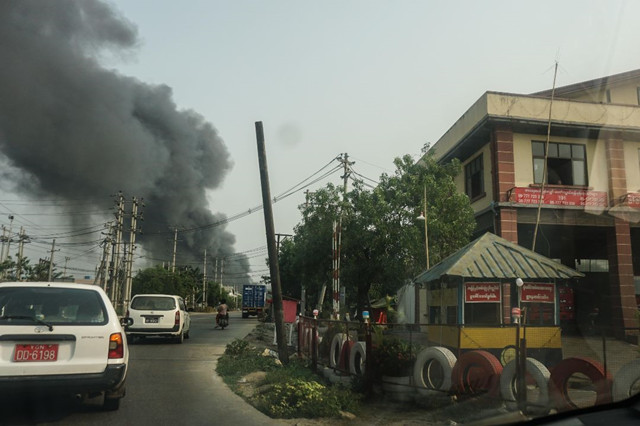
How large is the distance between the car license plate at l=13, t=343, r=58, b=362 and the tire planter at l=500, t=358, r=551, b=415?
524 centimetres

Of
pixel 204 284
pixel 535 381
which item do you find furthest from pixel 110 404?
pixel 204 284

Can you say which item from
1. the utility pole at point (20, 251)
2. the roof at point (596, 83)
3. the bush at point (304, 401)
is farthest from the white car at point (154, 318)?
the utility pole at point (20, 251)

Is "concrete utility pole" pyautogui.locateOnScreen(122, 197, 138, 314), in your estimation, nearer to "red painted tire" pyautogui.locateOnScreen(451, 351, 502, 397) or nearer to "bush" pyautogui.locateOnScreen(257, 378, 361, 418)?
"bush" pyautogui.locateOnScreen(257, 378, 361, 418)

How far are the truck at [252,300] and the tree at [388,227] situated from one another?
75.0ft

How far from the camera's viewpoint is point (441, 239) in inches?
738

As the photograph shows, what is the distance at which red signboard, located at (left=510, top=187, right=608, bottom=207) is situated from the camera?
57.8 feet

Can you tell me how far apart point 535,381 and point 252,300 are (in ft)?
142

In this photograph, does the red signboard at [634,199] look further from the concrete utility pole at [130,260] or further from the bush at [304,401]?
the concrete utility pole at [130,260]

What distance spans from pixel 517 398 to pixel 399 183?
1449cm

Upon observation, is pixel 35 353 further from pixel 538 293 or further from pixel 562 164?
pixel 562 164

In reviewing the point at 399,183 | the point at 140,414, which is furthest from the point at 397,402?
the point at 399,183

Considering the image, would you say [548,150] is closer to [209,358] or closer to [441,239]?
[441,239]

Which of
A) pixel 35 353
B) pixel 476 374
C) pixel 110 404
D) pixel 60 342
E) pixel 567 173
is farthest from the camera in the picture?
pixel 567 173

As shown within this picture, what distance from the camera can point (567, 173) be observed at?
18016 millimetres
